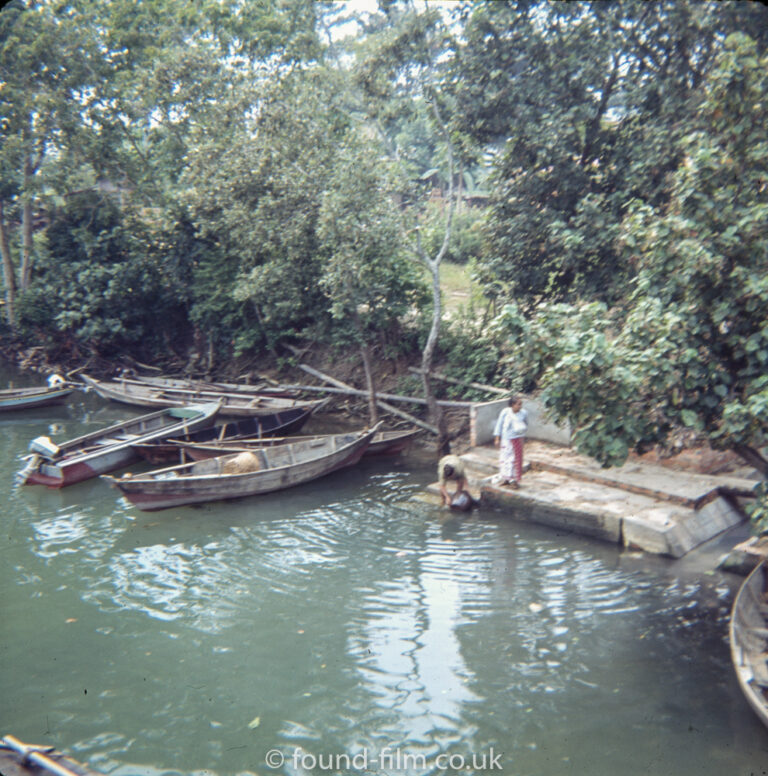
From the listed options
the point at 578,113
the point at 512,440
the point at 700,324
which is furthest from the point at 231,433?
the point at 700,324

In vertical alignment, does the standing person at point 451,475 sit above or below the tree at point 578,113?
below

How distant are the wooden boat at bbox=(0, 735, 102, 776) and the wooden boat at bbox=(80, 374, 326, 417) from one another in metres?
11.8

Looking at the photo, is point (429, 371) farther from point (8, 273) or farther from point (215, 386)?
point (8, 273)

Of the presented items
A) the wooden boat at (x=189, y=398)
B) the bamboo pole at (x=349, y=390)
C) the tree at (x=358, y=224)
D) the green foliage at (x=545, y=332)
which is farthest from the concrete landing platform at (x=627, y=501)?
the wooden boat at (x=189, y=398)

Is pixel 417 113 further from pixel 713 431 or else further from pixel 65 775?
pixel 65 775

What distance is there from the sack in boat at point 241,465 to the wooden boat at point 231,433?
1.16 metres

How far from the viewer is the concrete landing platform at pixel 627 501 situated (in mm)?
9180

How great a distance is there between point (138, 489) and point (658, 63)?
11447 millimetres

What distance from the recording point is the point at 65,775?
4316mm

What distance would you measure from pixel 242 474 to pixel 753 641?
324 inches

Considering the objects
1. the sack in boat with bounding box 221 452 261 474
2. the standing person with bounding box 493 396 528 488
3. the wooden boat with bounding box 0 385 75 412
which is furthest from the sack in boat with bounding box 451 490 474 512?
the wooden boat with bounding box 0 385 75 412

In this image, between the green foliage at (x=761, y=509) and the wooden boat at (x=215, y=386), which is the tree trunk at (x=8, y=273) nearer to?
the wooden boat at (x=215, y=386)

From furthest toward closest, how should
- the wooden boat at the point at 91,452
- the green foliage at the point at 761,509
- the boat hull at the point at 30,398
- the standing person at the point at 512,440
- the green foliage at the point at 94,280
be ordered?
the green foliage at the point at 94,280 → the boat hull at the point at 30,398 → the wooden boat at the point at 91,452 → the standing person at the point at 512,440 → the green foliage at the point at 761,509

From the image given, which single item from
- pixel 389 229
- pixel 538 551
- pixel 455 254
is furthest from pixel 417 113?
pixel 455 254
